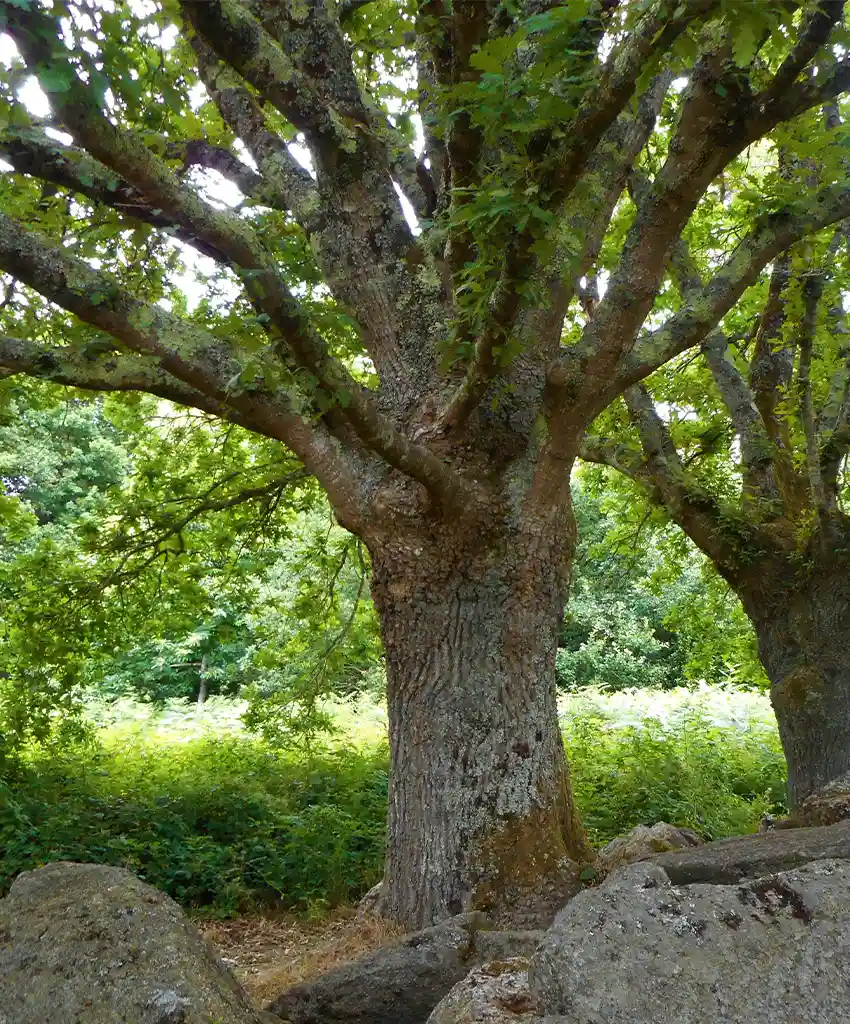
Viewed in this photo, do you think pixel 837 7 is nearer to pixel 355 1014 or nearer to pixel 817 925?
pixel 817 925

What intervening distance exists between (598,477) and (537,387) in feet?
18.2

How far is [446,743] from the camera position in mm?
4453

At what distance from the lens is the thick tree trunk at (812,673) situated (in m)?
6.25

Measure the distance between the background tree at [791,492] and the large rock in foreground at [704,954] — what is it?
12.4 feet

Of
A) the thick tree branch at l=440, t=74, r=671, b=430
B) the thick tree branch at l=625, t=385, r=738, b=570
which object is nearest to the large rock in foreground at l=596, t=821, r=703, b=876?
the thick tree branch at l=440, t=74, r=671, b=430

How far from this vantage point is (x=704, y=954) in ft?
7.05

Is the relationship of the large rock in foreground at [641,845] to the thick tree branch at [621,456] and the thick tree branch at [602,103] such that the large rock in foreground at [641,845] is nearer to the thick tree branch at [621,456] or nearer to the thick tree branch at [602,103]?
the thick tree branch at [602,103]

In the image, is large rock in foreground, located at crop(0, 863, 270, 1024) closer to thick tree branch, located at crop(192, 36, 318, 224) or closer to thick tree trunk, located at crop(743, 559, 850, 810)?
thick tree branch, located at crop(192, 36, 318, 224)

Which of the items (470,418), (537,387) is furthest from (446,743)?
(537,387)

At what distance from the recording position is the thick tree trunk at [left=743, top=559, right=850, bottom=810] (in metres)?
6.25

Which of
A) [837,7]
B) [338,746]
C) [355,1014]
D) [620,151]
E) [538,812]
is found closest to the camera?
[355,1014]

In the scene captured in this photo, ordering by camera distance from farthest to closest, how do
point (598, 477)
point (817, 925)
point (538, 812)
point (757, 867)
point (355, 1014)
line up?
point (598, 477)
point (538, 812)
point (355, 1014)
point (757, 867)
point (817, 925)

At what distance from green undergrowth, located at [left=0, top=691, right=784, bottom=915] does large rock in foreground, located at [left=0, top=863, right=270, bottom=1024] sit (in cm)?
380

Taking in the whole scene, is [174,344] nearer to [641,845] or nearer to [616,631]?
[641,845]
